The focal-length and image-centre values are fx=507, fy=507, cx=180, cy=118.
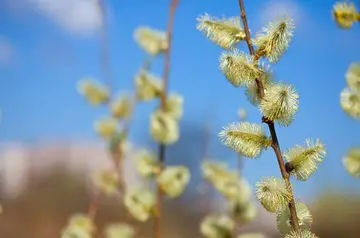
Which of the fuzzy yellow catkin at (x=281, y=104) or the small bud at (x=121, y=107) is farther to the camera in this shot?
the small bud at (x=121, y=107)

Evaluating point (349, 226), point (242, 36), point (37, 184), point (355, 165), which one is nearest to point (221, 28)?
point (242, 36)

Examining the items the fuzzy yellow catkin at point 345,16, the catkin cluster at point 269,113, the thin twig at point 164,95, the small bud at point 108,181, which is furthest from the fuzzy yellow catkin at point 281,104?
the small bud at point 108,181

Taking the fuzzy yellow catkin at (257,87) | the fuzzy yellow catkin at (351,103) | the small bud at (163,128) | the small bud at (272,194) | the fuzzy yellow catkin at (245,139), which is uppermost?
the small bud at (163,128)

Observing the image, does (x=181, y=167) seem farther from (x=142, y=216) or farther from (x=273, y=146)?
(x=273, y=146)

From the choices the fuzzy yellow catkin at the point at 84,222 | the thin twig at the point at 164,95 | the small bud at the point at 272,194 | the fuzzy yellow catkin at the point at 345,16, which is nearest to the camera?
the small bud at the point at 272,194

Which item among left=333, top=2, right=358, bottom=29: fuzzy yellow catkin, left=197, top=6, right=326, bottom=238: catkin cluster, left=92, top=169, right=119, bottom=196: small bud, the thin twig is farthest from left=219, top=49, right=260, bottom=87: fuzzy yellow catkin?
left=92, top=169, right=119, bottom=196: small bud

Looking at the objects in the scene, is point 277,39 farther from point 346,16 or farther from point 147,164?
point 147,164

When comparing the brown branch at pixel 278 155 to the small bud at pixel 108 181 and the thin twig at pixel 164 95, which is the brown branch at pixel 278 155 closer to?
the thin twig at pixel 164 95

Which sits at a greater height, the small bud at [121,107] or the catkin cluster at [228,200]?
the small bud at [121,107]
